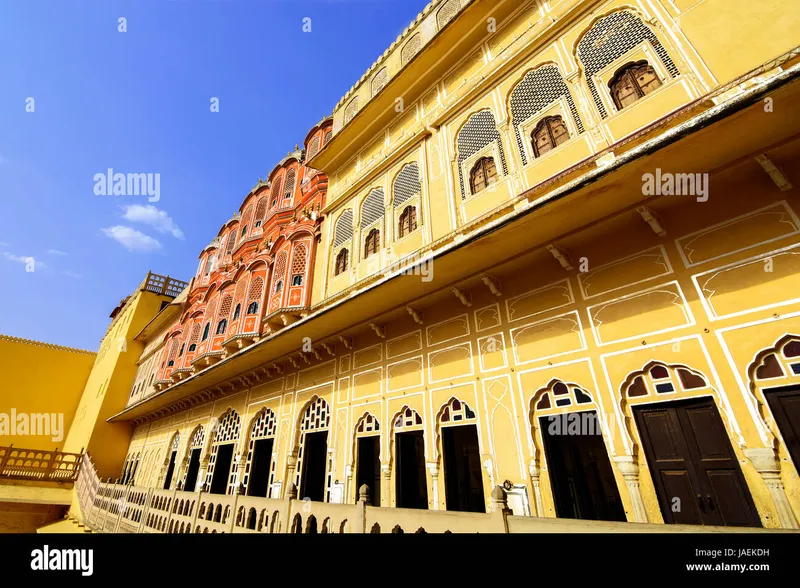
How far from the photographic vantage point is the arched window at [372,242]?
28.4ft

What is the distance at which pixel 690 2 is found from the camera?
4.97 meters

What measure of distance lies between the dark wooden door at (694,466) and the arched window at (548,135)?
13.7ft

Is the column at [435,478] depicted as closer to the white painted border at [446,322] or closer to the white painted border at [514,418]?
the white painted border at [514,418]

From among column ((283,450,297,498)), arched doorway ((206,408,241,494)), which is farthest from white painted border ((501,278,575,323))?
arched doorway ((206,408,241,494))

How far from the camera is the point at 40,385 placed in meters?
22.3

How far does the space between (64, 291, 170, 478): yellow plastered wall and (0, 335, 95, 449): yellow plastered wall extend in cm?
87

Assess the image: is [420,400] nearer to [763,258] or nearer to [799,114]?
[763,258]

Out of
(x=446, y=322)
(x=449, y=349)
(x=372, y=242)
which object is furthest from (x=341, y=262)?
(x=449, y=349)

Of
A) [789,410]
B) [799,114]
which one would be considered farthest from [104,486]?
[799,114]

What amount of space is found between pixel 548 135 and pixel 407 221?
3.28 m

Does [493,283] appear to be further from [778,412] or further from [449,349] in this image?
[778,412]

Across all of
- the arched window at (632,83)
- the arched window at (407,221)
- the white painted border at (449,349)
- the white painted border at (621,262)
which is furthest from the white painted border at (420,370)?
the arched window at (632,83)

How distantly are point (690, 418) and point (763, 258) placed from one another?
5.89 feet
